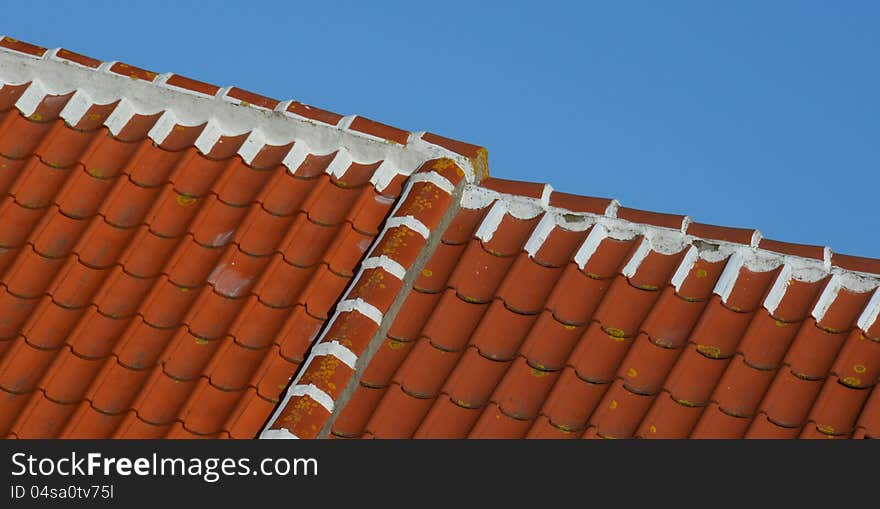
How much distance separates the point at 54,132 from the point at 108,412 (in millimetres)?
2048

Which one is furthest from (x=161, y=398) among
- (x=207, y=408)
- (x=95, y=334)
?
(x=95, y=334)

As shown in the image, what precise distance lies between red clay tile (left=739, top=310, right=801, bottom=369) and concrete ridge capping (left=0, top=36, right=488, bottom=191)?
5.75 feet

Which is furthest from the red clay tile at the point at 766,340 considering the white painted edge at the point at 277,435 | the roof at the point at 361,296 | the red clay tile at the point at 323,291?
the white painted edge at the point at 277,435

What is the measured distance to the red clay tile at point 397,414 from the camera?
22.5ft

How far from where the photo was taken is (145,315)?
7355mm

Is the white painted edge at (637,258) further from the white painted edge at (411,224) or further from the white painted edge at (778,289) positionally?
the white painted edge at (411,224)

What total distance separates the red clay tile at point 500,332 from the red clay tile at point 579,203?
81 centimetres

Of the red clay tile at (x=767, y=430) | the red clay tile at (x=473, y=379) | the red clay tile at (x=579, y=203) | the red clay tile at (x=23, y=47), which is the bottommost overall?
the red clay tile at (x=767, y=430)

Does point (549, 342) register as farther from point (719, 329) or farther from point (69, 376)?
point (69, 376)

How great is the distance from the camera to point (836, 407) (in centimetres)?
672
